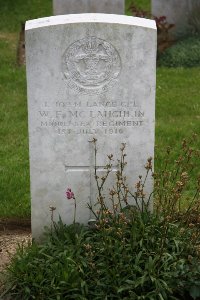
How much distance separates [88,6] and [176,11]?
1.50 metres

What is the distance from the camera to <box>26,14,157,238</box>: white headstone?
4.50 m

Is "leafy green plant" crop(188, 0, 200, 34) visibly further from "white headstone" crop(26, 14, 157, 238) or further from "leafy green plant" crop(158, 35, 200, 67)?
"white headstone" crop(26, 14, 157, 238)

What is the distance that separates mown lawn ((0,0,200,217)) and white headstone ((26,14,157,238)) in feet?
3.65

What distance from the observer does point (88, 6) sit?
11.0 metres

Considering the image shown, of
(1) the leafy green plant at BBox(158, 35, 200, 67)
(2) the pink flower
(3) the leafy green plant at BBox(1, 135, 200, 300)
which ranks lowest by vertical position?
(3) the leafy green plant at BBox(1, 135, 200, 300)

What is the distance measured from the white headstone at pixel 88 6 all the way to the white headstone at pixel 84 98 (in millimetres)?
6449

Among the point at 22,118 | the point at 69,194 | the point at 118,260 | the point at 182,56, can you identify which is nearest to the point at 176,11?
the point at 182,56

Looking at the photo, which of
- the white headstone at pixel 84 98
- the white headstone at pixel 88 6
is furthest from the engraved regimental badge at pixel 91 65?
the white headstone at pixel 88 6

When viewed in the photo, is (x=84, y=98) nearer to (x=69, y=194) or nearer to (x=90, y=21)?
(x=90, y=21)

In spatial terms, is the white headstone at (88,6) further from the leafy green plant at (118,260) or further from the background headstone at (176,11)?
the leafy green plant at (118,260)

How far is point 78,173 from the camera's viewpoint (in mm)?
4801

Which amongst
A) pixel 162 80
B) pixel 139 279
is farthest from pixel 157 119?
pixel 139 279

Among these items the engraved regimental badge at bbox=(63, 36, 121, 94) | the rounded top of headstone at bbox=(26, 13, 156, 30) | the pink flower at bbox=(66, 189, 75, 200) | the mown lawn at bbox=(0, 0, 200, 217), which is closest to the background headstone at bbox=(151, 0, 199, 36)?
the mown lawn at bbox=(0, 0, 200, 217)

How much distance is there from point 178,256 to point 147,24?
1590mm
